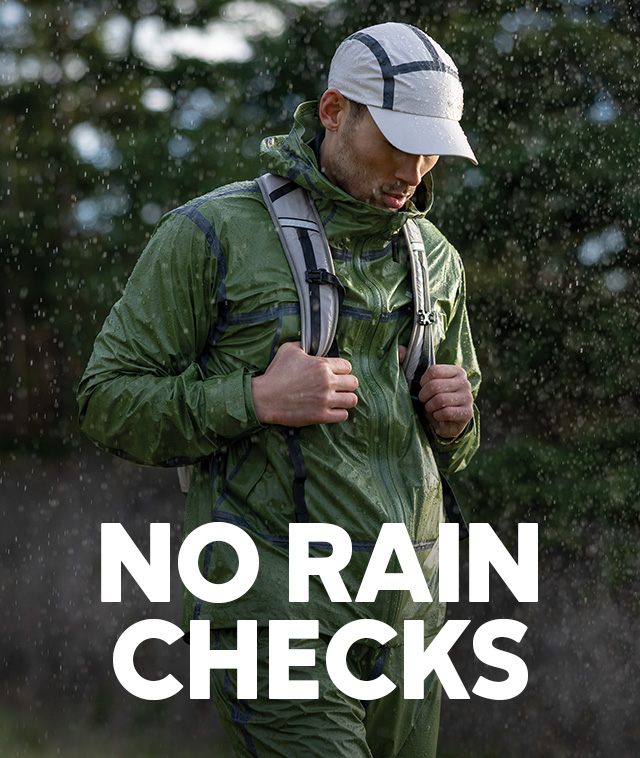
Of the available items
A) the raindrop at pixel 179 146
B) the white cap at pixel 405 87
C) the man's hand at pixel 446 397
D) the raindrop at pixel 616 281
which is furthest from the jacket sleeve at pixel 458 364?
the raindrop at pixel 179 146

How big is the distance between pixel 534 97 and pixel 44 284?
569 cm

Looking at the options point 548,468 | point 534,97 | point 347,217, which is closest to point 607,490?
point 548,468

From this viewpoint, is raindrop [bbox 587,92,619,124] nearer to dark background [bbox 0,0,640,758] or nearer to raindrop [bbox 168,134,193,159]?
dark background [bbox 0,0,640,758]

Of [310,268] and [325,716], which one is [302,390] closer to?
[310,268]

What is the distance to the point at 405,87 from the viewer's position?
2.18 metres

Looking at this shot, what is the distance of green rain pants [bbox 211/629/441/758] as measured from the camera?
2.10m

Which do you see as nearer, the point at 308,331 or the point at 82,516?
the point at 308,331

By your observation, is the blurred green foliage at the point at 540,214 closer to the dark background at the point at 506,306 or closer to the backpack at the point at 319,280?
the dark background at the point at 506,306

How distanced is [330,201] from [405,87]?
0.28 metres

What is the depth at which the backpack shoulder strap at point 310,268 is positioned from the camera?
216 centimetres

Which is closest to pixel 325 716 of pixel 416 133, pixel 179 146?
pixel 416 133

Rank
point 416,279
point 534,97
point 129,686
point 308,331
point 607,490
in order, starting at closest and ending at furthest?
point 308,331 < point 416,279 < point 129,686 < point 607,490 < point 534,97

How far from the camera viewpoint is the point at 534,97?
256 inches

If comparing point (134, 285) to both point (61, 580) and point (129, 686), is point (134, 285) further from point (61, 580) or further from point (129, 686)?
point (61, 580)
